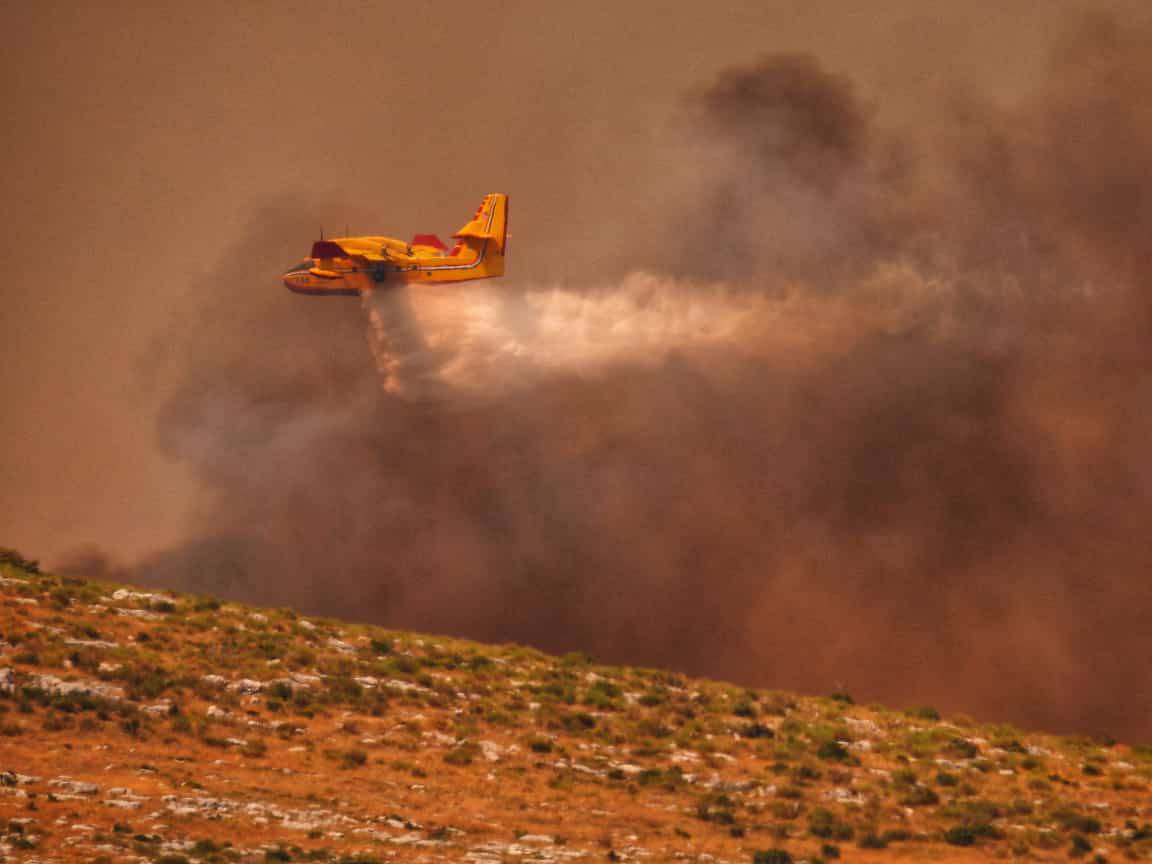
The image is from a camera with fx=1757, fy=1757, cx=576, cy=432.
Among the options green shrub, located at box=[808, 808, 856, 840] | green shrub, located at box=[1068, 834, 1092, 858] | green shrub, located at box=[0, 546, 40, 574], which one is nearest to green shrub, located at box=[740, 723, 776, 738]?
green shrub, located at box=[808, 808, 856, 840]

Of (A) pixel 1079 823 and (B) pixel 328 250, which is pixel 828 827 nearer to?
(A) pixel 1079 823

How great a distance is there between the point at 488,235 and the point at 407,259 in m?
4.41

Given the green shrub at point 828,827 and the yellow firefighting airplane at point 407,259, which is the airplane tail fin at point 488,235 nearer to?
the yellow firefighting airplane at point 407,259

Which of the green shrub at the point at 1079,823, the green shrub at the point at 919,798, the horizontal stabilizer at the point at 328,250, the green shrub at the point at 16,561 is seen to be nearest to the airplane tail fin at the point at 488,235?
the horizontal stabilizer at the point at 328,250

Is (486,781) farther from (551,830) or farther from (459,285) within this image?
(459,285)

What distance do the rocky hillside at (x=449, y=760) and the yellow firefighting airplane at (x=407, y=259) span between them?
101 ft

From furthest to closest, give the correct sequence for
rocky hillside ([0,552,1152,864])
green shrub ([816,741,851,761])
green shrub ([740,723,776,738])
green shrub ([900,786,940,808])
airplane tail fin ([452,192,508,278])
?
airplane tail fin ([452,192,508,278]) < green shrub ([740,723,776,738]) < green shrub ([816,741,851,761]) < green shrub ([900,786,940,808]) < rocky hillside ([0,552,1152,864])

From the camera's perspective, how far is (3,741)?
46094mm

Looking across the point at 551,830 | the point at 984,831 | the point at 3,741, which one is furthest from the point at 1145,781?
the point at 3,741

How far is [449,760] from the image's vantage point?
5031cm

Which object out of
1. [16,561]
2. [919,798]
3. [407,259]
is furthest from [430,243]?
[919,798]

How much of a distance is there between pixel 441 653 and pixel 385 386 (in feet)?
137

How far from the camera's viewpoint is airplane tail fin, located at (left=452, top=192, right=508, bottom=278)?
9094cm

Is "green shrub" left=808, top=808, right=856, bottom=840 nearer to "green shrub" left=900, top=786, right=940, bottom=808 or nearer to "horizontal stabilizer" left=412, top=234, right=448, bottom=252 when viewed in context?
"green shrub" left=900, top=786, right=940, bottom=808
